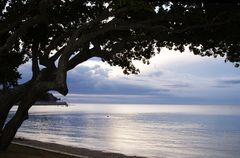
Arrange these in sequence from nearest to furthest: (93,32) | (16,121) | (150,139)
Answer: (93,32), (16,121), (150,139)

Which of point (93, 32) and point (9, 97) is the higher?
point (93, 32)

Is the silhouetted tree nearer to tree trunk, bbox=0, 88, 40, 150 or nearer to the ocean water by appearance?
tree trunk, bbox=0, 88, 40, 150

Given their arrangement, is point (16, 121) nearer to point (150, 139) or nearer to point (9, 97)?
point (9, 97)

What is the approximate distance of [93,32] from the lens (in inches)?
514

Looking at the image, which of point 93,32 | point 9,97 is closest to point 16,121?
point 9,97

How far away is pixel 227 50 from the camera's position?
15.9 m

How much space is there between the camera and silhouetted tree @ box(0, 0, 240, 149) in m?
12.6

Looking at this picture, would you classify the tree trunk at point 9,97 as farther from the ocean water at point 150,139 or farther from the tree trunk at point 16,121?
the ocean water at point 150,139

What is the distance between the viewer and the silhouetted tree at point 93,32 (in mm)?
12617

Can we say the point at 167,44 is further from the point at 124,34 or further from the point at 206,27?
the point at 206,27

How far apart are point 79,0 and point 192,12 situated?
417 centimetres

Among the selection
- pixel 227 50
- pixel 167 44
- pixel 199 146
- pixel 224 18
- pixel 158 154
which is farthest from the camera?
pixel 199 146

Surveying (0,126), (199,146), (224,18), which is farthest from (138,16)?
(199,146)

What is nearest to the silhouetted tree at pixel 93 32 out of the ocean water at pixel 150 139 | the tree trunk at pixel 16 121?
the tree trunk at pixel 16 121
